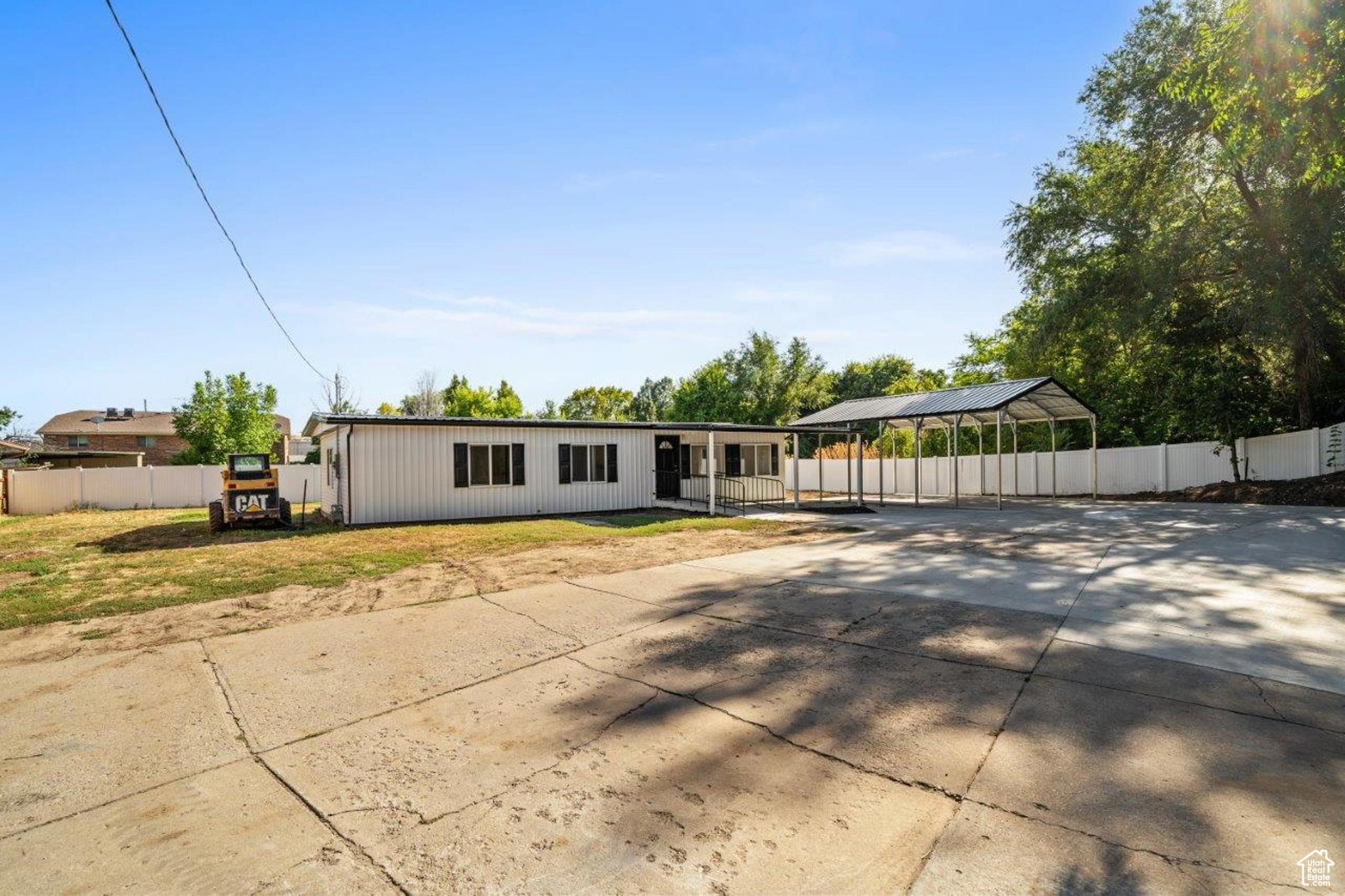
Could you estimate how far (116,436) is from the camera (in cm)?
4659

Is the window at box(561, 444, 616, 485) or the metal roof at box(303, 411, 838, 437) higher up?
the metal roof at box(303, 411, 838, 437)

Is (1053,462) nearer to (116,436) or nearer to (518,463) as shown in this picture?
(518,463)

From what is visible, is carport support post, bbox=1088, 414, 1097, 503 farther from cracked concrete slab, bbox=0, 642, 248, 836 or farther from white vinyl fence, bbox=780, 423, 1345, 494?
cracked concrete slab, bbox=0, 642, 248, 836

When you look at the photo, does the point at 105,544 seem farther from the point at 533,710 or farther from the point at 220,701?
the point at 533,710

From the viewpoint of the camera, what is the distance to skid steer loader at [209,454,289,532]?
14052mm

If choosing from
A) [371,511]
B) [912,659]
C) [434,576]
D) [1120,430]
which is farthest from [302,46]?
[1120,430]

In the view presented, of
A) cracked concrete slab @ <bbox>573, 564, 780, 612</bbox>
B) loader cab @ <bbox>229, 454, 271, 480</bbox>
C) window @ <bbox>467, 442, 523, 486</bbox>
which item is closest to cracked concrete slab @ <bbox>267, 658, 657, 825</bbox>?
cracked concrete slab @ <bbox>573, 564, 780, 612</bbox>

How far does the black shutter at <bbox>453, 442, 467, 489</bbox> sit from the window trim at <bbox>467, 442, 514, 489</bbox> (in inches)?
2.7

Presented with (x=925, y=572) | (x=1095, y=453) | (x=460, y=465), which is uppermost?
(x=460, y=465)

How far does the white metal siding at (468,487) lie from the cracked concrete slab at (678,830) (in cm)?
1362

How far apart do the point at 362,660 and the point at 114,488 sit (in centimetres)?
2290

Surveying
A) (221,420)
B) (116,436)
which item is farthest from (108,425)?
(221,420)

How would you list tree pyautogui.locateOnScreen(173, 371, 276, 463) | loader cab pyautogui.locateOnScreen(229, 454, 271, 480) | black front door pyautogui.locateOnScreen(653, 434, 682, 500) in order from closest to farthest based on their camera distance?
1. loader cab pyautogui.locateOnScreen(229, 454, 271, 480)
2. black front door pyautogui.locateOnScreen(653, 434, 682, 500)
3. tree pyautogui.locateOnScreen(173, 371, 276, 463)

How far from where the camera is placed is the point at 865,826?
113 inches
